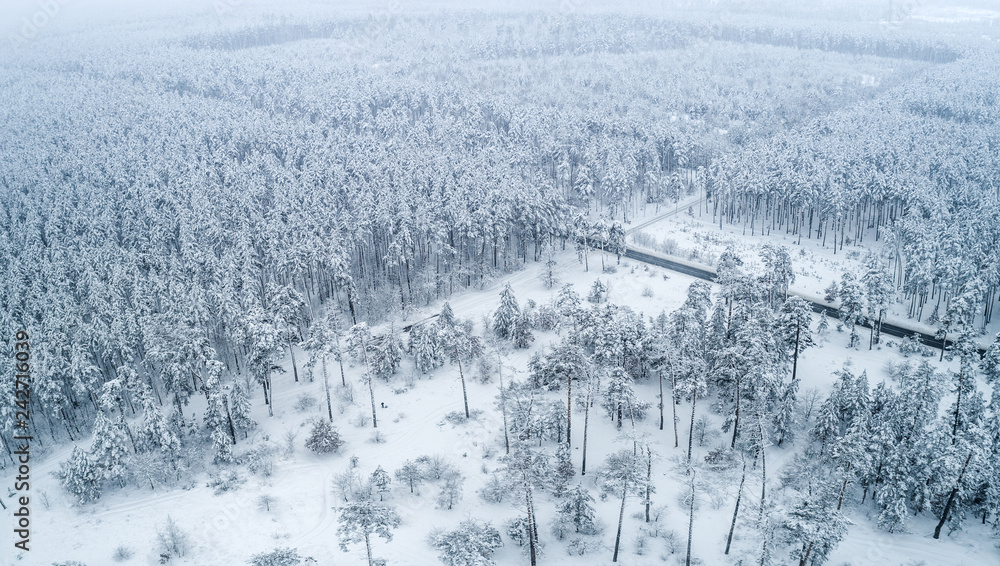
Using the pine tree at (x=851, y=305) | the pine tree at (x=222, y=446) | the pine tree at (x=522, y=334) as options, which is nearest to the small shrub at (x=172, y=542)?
the pine tree at (x=222, y=446)

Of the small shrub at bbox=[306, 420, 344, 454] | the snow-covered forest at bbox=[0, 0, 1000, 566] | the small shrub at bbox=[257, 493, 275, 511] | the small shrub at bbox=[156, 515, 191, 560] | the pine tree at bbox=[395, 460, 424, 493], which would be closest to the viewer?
the small shrub at bbox=[156, 515, 191, 560]

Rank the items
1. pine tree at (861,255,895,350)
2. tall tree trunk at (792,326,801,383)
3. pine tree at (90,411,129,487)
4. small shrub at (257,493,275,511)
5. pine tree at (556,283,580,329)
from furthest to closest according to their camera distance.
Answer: pine tree at (556,283,580,329) < pine tree at (861,255,895,350) < tall tree trunk at (792,326,801,383) < pine tree at (90,411,129,487) < small shrub at (257,493,275,511)

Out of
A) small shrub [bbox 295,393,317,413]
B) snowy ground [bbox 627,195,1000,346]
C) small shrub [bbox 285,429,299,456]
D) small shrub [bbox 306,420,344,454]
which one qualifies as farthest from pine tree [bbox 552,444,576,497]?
snowy ground [bbox 627,195,1000,346]

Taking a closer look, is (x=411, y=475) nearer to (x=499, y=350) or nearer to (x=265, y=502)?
(x=265, y=502)

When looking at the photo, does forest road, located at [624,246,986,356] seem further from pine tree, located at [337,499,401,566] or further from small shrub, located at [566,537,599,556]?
pine tree, located at [337,499,401,566]

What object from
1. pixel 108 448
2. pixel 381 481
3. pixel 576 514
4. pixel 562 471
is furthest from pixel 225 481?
pixel 576 514

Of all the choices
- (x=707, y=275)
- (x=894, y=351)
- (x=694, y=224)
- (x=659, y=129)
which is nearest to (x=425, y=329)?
(x=707, y=275)

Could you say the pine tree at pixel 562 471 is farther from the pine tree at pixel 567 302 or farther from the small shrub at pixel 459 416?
the pine tree at pixel 567 302

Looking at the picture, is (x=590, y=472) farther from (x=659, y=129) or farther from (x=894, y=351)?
(x=659, y=129)
